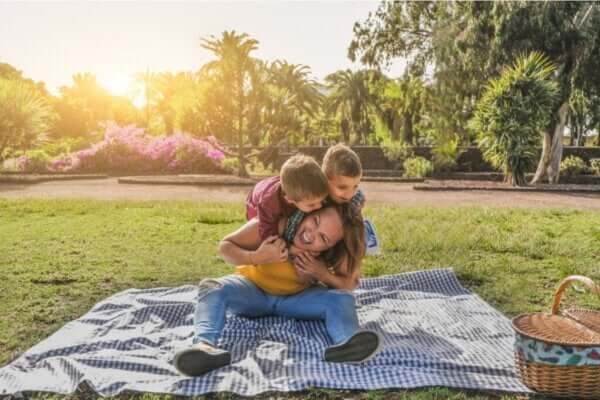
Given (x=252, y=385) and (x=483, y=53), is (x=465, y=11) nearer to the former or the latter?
(x=483, y=53)

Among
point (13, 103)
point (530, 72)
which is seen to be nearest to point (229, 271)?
point (530, 72)

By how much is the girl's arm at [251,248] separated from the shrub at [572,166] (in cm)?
2079

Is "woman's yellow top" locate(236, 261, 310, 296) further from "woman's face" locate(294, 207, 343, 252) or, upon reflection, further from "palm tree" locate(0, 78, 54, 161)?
"palm tree" locate(0, 78, 54, 161)

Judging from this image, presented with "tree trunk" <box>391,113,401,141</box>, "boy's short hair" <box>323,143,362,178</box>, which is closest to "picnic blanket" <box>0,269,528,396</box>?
"boy's short hair" <box>323,143,362,178</box>

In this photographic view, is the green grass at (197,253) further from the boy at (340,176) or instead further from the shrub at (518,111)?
the shrub at (518,111)

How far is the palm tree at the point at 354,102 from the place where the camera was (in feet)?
165

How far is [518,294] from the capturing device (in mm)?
4738

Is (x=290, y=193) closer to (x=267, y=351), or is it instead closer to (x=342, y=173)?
(x=342, y=173)

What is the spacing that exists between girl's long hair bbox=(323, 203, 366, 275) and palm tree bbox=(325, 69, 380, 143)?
152ft

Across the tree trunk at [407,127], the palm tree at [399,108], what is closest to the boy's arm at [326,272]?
the palm tree at [399,108]

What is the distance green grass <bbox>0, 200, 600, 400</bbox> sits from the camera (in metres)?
4.34

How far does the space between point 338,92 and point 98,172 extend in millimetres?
32760

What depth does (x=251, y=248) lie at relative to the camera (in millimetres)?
3660


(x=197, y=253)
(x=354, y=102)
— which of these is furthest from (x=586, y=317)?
(x=354, y=102)
